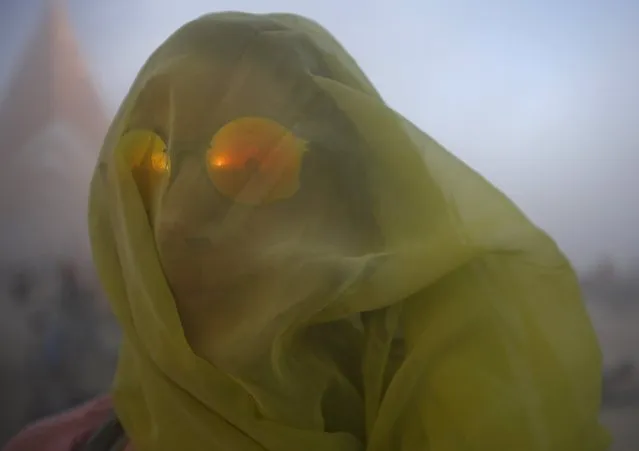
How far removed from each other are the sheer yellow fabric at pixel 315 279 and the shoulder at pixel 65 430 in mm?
190

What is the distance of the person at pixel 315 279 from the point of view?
1.79 feet

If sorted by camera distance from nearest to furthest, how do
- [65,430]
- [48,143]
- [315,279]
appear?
[315,279] < [65,430] < [48,143]

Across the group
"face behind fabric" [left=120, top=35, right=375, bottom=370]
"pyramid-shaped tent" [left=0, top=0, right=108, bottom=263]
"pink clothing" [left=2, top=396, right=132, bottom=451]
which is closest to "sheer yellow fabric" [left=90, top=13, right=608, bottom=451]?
"face behind fabric" [left=120, top=35, right=375, bottom=370]

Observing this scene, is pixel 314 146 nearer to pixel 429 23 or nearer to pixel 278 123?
pixel 278 123

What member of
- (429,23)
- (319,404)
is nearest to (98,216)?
(319,404)

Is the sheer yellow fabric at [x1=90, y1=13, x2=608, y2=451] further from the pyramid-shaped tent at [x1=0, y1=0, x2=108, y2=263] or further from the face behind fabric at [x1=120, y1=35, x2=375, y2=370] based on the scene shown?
the pyramid-shaped tent at [x1=0, y1=0, x2=108, y2=263]

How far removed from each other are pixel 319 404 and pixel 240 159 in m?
0.21

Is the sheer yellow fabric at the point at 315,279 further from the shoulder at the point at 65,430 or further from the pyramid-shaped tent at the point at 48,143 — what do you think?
the pyramid-shaped tent at the point at 48,143

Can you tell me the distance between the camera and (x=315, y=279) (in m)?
0.54

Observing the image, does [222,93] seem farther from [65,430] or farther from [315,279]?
[65,430]

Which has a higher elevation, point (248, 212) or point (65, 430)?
point (248, 212)

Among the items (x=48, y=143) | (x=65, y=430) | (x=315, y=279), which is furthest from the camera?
(x=48, y=143)

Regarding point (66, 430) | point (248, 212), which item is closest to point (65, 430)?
point (66, 430)

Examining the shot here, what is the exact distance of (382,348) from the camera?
0.58 metres
